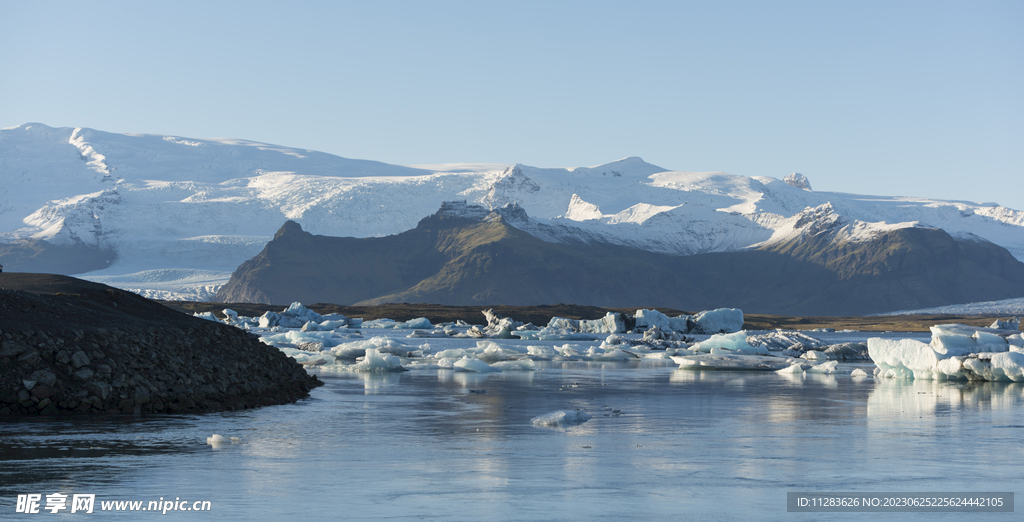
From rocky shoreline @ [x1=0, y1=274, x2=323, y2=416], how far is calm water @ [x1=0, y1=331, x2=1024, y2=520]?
1.22 m

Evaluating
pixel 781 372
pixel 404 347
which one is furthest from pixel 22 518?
pixel 404 347

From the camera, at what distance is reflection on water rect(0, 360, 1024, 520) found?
12.7 m

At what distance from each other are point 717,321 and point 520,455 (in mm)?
95477

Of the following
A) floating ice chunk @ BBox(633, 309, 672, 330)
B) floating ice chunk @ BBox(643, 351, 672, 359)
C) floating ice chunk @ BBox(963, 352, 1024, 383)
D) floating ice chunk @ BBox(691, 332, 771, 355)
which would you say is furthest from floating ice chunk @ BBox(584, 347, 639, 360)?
floating ice chunk @ BBox(633, 309, 672, 330)

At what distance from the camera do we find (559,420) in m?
22.4

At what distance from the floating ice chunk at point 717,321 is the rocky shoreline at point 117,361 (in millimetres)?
84316

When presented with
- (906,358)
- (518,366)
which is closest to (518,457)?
(906,358)

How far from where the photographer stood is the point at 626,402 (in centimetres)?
2912

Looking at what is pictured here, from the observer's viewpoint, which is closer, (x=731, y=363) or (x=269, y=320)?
(x=731, y=363)

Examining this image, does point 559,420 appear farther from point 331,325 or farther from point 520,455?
point 331,325

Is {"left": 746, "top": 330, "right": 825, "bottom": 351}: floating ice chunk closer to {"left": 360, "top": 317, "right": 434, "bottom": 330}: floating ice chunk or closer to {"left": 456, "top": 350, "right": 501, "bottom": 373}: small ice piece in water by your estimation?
{"left": 456, "top": 350, "right": 501, "bottom": 373}: small ice piece in water

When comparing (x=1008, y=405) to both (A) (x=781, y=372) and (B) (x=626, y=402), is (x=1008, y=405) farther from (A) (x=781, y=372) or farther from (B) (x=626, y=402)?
(A) (x=781, y=372)

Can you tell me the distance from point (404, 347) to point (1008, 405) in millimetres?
38733

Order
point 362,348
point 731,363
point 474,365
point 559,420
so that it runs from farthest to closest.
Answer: point 362,348 → point 731,363 → point 474,365 → point 559,420
